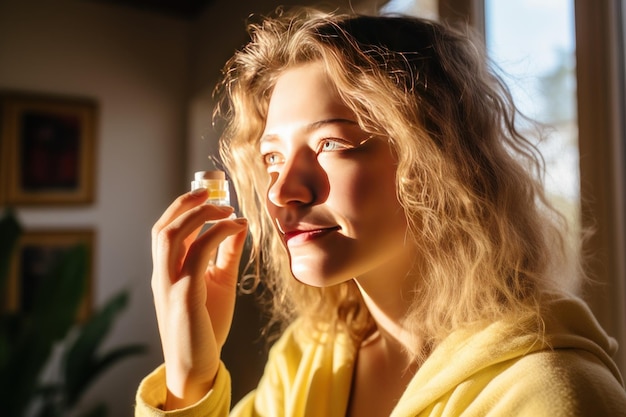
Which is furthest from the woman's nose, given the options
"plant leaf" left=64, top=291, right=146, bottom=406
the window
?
"plant leaf" left=64, top=291, right=146, bottom=406

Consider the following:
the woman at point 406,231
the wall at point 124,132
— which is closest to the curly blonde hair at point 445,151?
the woman at point 406,231

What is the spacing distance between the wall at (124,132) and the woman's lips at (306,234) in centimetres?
172

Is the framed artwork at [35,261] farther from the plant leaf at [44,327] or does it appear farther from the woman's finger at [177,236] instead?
the woman's finger at [177,236]

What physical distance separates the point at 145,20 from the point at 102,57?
0.24 meters

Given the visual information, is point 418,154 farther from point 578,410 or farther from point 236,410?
point 236,410

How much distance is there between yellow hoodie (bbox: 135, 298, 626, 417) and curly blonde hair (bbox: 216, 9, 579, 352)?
0.11 feet

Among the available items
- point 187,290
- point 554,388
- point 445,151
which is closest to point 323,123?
point 445,151

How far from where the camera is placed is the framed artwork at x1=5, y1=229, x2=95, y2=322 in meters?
2.18

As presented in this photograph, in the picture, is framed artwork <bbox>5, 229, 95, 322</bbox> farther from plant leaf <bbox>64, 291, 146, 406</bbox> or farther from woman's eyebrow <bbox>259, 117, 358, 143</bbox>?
woman's eyebrow <bbox>259, 117, 358, 143</bbox>

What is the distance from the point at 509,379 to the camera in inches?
22.5

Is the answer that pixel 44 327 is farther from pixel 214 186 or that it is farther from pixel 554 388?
pixel 554 388

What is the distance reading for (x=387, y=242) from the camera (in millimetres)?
645

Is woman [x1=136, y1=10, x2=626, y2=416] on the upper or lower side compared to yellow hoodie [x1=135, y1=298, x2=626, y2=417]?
upper

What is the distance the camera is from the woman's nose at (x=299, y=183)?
614 mm
